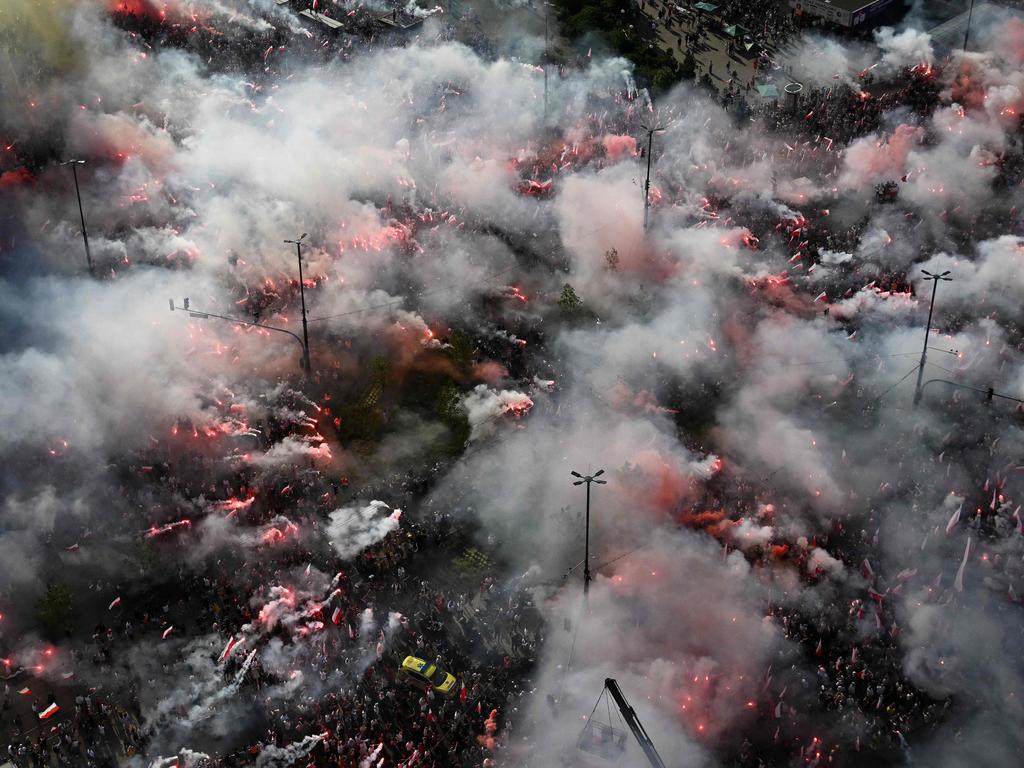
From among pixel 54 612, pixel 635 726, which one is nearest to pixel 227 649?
pixel 54 612

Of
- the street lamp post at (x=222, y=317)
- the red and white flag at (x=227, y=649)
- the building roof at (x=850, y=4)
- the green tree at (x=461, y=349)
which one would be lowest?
the red and white flag at (x=227, y=649)

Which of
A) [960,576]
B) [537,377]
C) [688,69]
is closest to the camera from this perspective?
[960,576]

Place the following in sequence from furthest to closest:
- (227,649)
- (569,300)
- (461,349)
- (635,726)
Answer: (569,300) < (461,349) < (227,649) < (635,726)

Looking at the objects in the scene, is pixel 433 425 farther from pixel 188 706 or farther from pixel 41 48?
pixel 41 48

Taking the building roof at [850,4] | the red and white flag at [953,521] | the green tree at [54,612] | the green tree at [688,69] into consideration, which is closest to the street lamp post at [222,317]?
the green tree at [54,612]

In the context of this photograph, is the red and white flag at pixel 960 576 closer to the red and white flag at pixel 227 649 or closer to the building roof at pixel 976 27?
the red and white flag at pixel 227 649

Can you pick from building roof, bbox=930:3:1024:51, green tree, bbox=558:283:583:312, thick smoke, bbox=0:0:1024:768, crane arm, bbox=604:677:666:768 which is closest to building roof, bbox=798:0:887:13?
building roof, bbox=930:3:1024:51

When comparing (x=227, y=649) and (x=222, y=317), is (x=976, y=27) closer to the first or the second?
(x=222, y=317)
